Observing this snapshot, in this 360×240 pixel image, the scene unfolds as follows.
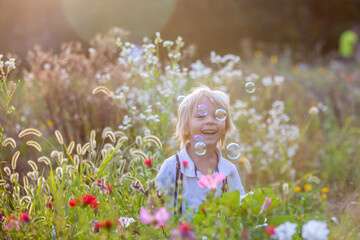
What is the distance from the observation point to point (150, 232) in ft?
7.11

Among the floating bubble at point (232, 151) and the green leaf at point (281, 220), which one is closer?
the green leaf at point (281, 220)

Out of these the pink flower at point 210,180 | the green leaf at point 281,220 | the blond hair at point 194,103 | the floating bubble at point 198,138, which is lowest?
the green leaf at point 281,220

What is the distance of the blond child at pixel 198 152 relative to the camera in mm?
2924

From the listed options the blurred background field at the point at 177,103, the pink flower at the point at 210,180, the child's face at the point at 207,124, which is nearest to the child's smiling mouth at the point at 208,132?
the child's face at the point at 207,124

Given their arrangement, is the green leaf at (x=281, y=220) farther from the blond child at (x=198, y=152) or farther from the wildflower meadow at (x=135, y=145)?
the blond child at (x=198, y=152)

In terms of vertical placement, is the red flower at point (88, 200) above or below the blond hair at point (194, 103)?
below

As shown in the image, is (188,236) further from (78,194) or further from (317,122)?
(317,122)

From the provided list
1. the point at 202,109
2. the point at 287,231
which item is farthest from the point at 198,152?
the point at 287,231

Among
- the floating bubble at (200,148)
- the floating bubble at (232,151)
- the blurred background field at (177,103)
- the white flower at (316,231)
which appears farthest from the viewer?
the blurred background field at (177,103)

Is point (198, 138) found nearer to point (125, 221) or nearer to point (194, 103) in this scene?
point (194, 103)

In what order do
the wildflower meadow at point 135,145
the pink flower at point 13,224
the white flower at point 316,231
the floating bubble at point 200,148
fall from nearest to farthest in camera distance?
the white flower at point 316,231 → the pink flower at point 13,224 → the wildflower meadow at point 135,145 → the floating bubble at point 200,148

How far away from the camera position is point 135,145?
13.3ft

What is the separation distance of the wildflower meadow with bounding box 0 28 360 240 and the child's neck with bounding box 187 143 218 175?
0.15 metres

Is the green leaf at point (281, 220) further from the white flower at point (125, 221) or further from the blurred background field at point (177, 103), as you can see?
the white flower at point (125, 221)
